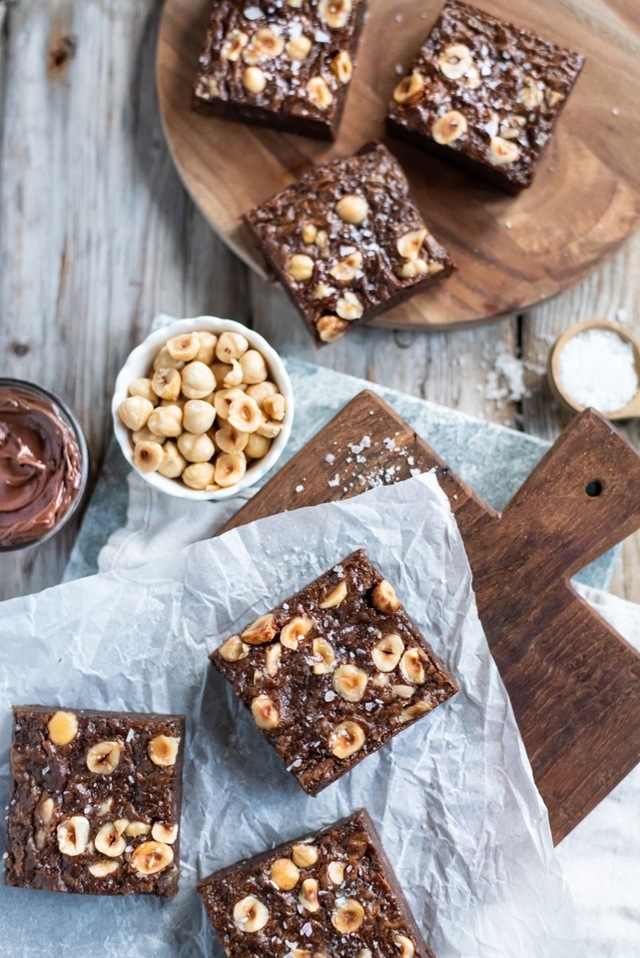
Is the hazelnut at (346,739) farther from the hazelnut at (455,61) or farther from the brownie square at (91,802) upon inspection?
the hazelnut at (455,61)

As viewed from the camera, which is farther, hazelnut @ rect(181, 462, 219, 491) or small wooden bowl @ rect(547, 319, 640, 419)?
small wooden bowl @ rect(547, 319, 640, 419)

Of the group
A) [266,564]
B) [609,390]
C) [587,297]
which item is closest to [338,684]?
[266,564]

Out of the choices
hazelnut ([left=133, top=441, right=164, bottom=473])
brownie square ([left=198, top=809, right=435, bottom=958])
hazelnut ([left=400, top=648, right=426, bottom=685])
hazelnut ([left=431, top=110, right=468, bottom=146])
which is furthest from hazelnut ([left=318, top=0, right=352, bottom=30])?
brownie square ([left=198, top=809, right=435, bottom=958])

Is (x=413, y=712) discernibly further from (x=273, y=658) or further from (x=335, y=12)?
(x=335, y=12)

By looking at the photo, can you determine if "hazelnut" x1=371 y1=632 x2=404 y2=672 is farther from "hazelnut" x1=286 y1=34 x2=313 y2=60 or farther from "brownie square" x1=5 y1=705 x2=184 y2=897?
"hazelnut" x1=286 y1=34 x2=313 y2=60

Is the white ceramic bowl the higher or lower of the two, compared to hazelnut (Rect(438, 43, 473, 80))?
lower

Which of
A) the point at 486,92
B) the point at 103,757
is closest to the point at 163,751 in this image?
the point at 103,757
